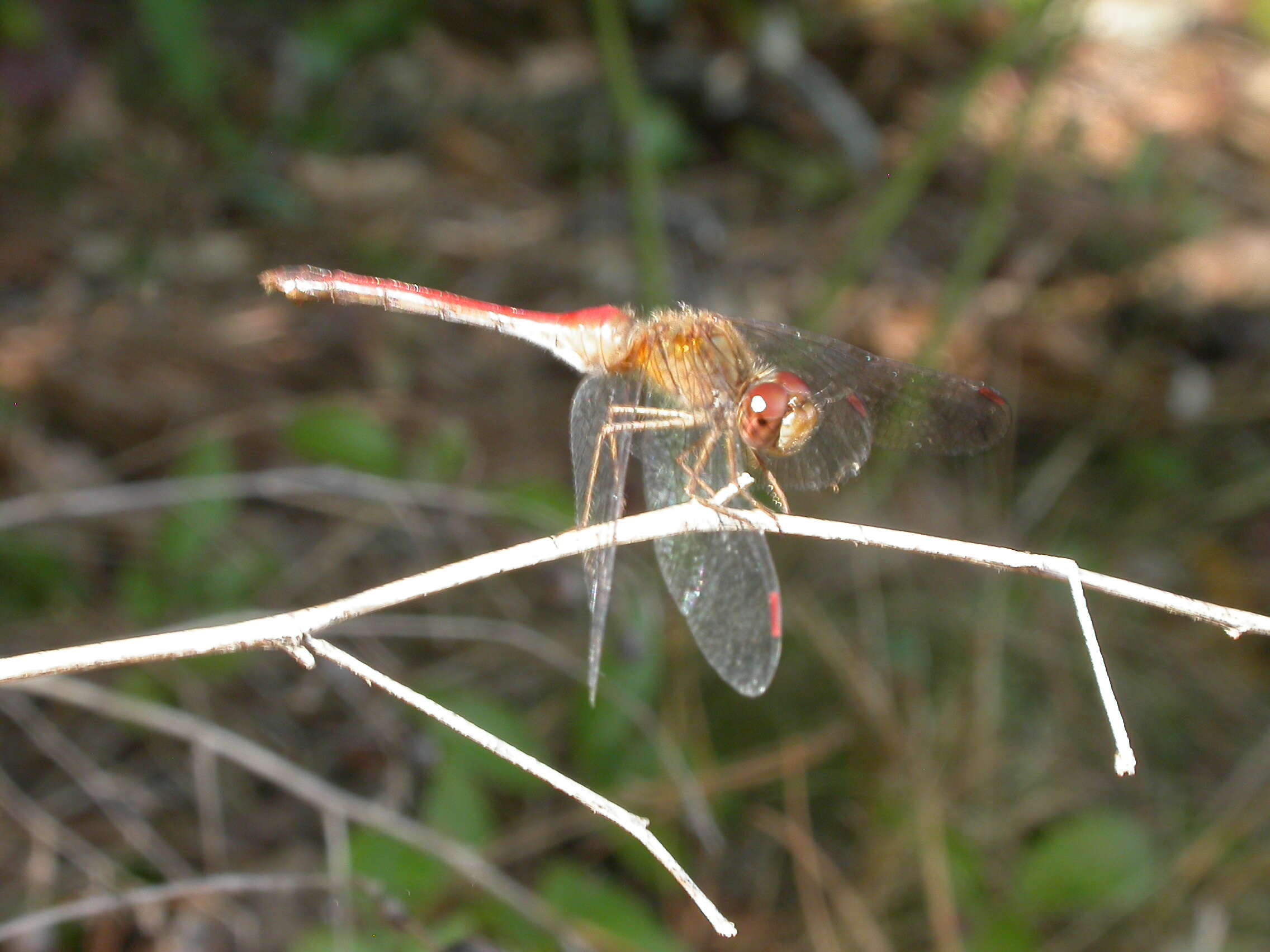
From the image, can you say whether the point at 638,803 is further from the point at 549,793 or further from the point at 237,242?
the point at 237,242

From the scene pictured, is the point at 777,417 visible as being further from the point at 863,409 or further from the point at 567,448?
the point at 567,448

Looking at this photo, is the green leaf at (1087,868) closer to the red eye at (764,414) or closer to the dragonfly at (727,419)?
the dragonfly at (727,419)

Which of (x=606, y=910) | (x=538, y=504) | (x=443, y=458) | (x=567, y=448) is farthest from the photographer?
(x=567, y=448)

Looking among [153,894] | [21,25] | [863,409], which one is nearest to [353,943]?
[153,894]

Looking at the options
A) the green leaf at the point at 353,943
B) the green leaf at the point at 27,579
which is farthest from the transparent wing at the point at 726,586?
the green leaf at the point at 27,579

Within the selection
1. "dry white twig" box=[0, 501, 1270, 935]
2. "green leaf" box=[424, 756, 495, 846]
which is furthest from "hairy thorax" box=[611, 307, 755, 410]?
"green leaf" box=[424, 756, 495, 846]

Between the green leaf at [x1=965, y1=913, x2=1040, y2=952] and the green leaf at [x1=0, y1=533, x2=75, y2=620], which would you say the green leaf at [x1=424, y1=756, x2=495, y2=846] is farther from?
the green leaf at [x1=0, y1=533, x2=75, y2=620]

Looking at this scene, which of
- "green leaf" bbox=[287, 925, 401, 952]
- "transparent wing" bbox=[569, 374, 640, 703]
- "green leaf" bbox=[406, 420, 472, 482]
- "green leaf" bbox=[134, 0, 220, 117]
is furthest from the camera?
"green leaf" bbox=[134, 0, 220, 117]
